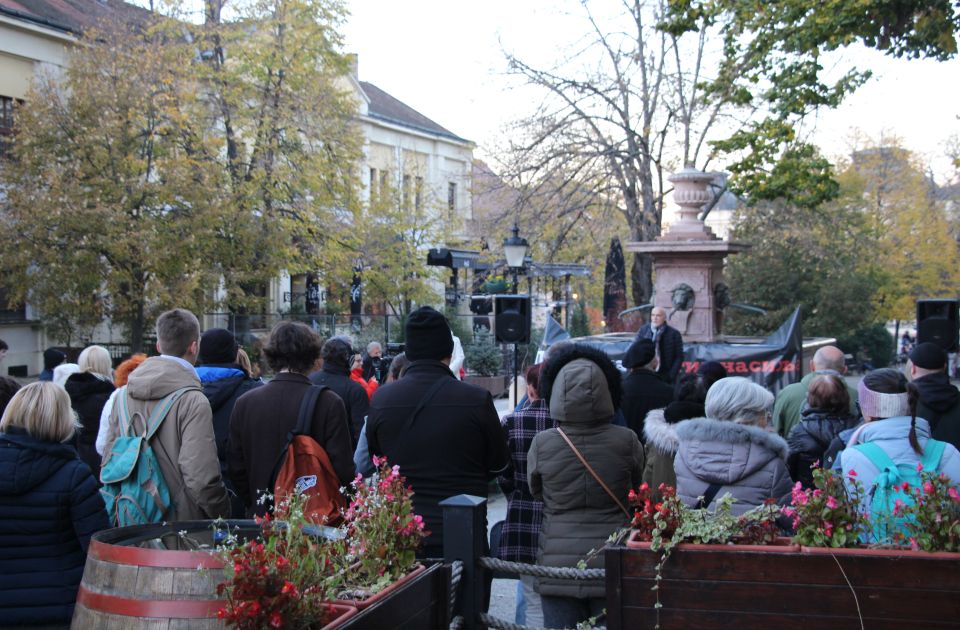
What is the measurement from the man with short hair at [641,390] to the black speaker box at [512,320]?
6.16m

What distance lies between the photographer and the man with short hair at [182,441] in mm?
5145

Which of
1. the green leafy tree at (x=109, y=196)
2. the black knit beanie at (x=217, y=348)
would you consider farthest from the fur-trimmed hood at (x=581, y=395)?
the green leafy tree at (x=109, y=196)

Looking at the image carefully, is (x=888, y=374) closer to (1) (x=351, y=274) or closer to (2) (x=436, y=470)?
(2) (x=436, y=470)

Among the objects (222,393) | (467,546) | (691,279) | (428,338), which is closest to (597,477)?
(467,546)

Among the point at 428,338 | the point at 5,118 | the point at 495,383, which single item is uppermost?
the point at 5,118

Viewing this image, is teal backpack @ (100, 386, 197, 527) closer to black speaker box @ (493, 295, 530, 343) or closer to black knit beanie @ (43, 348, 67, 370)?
black knit beanie @ (43, 348, 67, 370)

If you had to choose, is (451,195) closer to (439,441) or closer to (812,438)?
(812,438)

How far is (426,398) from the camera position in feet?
17.3

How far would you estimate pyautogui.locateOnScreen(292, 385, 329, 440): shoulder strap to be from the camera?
5328mm

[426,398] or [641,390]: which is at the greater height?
[426,398]

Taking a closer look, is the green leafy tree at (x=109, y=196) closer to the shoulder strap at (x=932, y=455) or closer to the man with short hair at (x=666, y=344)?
the man with short hair at (x=666, y=344)

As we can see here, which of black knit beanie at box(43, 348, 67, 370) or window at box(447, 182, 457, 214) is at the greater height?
window at box(447, 182, 457, 214)

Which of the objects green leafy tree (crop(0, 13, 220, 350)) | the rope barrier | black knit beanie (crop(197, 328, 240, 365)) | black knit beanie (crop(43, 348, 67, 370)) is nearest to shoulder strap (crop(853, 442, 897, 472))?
the rope barrier

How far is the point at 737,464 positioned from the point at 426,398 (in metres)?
1.54
